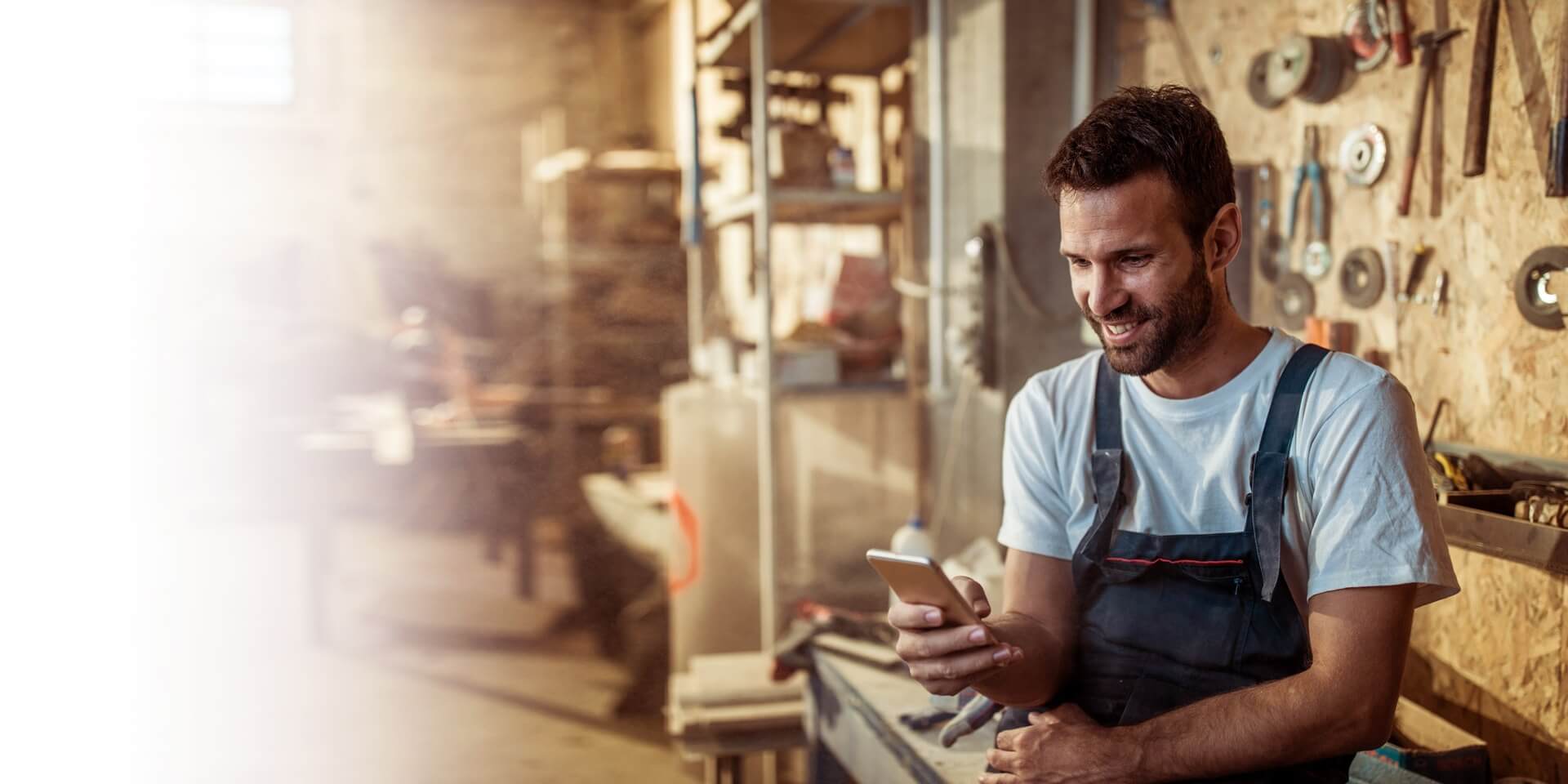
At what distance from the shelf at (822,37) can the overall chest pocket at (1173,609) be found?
1.96 meters

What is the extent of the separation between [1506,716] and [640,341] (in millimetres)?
5729

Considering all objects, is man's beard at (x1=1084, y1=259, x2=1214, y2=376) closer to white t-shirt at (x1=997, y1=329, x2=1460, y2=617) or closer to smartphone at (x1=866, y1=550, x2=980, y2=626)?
white t-shirt at (x1=997, y1=329, x2=1460, y2=617)

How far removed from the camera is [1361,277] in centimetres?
189

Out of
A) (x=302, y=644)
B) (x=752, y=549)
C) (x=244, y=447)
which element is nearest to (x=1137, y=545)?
(x=752, y=549)

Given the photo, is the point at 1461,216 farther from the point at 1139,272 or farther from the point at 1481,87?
the point at 1139,272

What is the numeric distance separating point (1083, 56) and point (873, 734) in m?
1.58

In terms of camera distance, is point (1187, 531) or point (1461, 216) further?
point (1461, 216)

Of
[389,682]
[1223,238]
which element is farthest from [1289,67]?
[389,682]

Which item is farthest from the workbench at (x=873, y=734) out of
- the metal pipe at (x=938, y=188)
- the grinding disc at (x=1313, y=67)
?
the grinding disc at (x=1313, y=67)

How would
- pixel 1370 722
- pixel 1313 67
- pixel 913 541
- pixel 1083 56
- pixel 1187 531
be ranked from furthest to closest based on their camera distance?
A: pixel 1083 56 → pixel 913 541 → pixel 1313 67 → pixel 1187 531 → pixel 1370 722

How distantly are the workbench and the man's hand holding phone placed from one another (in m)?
0.34

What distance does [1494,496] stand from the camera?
1.51 m

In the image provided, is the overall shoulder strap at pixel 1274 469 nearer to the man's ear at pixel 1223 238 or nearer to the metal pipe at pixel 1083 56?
the man's ear at pixel 1223 238

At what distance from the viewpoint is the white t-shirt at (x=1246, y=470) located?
1.19 meters
